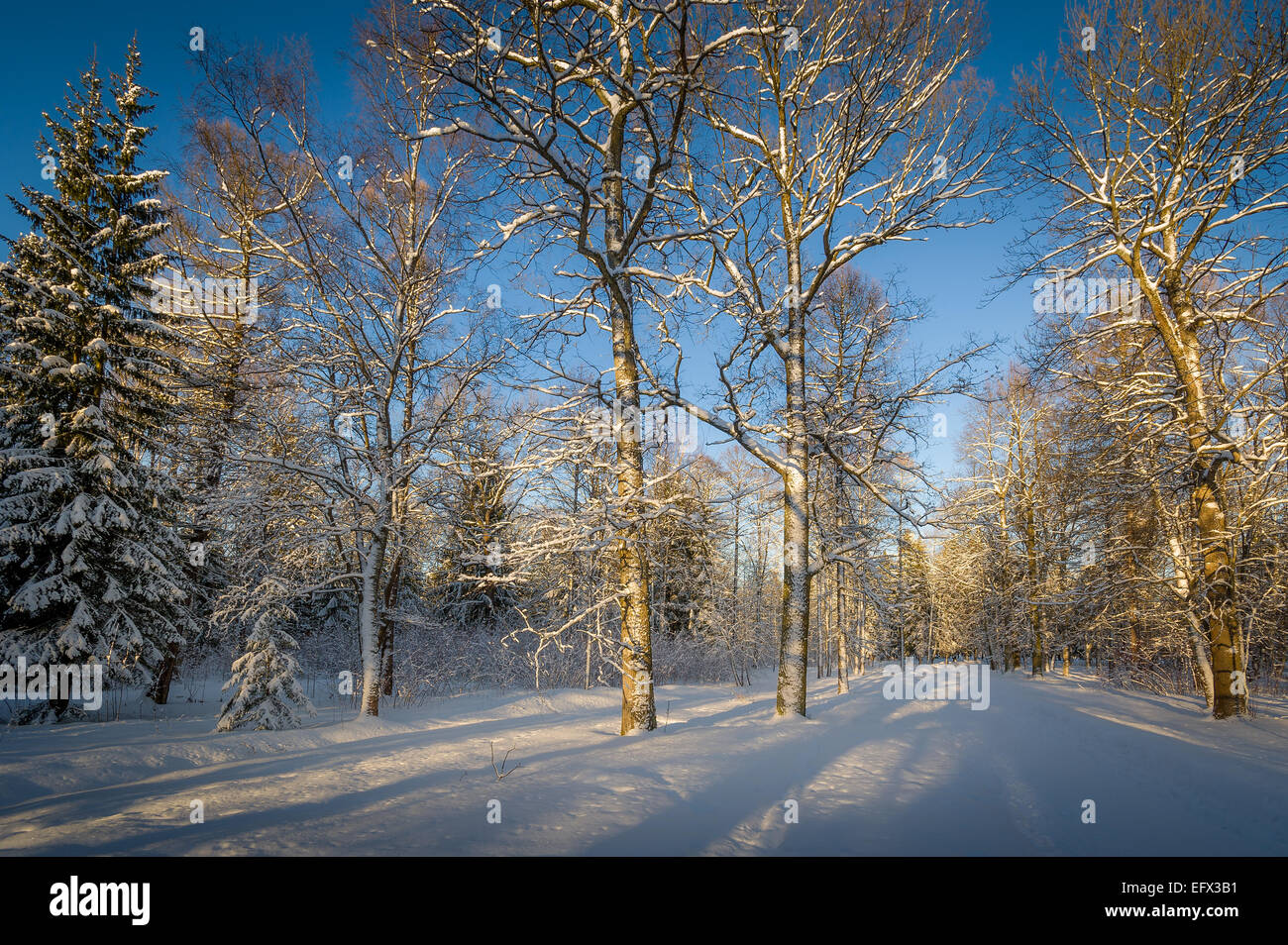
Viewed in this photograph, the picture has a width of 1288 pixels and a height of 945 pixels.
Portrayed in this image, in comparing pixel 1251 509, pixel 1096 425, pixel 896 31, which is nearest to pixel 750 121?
pixel 896 31

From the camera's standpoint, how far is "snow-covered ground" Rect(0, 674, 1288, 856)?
130 inches

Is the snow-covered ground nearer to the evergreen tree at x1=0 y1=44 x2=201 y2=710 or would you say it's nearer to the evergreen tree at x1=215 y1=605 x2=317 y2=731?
the evergreen tree at x1=215 y1=605 x2=317 y2=731

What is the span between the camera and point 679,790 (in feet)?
14.3

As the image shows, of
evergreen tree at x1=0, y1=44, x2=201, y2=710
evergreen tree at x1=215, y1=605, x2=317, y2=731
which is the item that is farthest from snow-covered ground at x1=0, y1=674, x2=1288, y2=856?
evergreen tree at x1=0, y1=44, x2=201, y2=710

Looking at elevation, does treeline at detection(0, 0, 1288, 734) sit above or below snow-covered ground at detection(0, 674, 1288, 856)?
above

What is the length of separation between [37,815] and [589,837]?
3967mm

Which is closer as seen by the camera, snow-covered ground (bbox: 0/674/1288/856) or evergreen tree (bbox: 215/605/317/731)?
snow-covered ground (bbox: 0/674/1288/856)

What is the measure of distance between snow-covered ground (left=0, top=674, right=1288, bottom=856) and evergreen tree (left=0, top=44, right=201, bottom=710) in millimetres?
3503

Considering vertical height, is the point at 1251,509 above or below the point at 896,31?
below

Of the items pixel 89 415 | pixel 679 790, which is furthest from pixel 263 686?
pixel 679 790

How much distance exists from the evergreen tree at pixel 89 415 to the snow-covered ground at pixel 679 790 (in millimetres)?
3503

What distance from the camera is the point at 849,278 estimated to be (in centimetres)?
1419

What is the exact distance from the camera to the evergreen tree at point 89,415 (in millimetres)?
10266

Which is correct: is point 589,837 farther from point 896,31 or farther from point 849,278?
point 849,278
